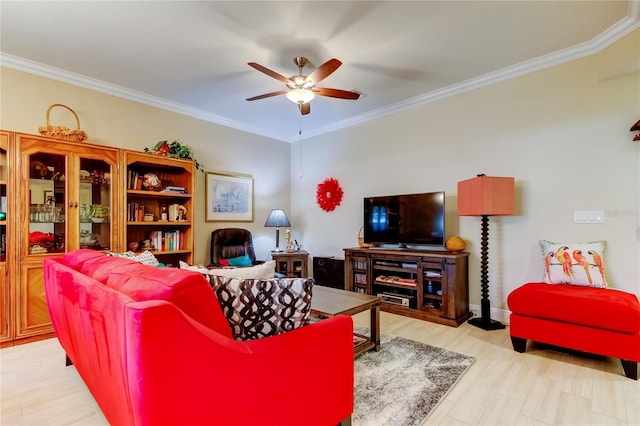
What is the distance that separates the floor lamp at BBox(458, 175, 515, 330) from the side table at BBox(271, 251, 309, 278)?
2.40m

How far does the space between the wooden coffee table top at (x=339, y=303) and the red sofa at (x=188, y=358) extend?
0.64 meters

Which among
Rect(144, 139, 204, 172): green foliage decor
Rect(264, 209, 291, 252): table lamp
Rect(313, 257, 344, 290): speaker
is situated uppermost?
Rect(144, 139, 204, 172): green foliage decor

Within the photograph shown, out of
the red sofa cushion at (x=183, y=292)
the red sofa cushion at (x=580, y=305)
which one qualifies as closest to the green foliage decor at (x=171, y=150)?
the red sofa cushion at (x=183, y=292)

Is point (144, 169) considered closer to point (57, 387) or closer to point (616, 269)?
point (57, 387)

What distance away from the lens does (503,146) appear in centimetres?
329

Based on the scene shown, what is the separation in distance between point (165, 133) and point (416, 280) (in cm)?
366

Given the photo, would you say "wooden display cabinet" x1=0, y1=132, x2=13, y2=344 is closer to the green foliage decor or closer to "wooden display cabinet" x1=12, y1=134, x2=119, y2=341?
"wooden display cabinet" x1=12, y1=134, x2=119, y2=341

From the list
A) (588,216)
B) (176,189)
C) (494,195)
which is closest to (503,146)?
(494,195)

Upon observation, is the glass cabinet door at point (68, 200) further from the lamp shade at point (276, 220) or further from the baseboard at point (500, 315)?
the baseboard at point (500, 315)

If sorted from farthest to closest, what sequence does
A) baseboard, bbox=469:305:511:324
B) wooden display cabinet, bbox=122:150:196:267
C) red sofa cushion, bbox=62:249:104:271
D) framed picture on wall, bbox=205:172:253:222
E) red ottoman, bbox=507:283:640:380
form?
framed picture on wall, bbox=205:172:253:222, wooden display cabinet, bbox=122:150:196:267, baseboard, bbox=469:305:511:324, red ottoman, bbox=507:283:640:380, red sofa cushion, bbox=62:249:104:271

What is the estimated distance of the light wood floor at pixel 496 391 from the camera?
172cm

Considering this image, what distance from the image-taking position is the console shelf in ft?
10.5

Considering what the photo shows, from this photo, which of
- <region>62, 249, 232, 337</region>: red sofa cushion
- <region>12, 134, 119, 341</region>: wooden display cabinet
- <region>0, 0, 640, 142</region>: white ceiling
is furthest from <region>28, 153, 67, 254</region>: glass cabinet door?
<region>62, 249, 232, 337</region>: red sofa cushion

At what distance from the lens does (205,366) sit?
3.31 feet
